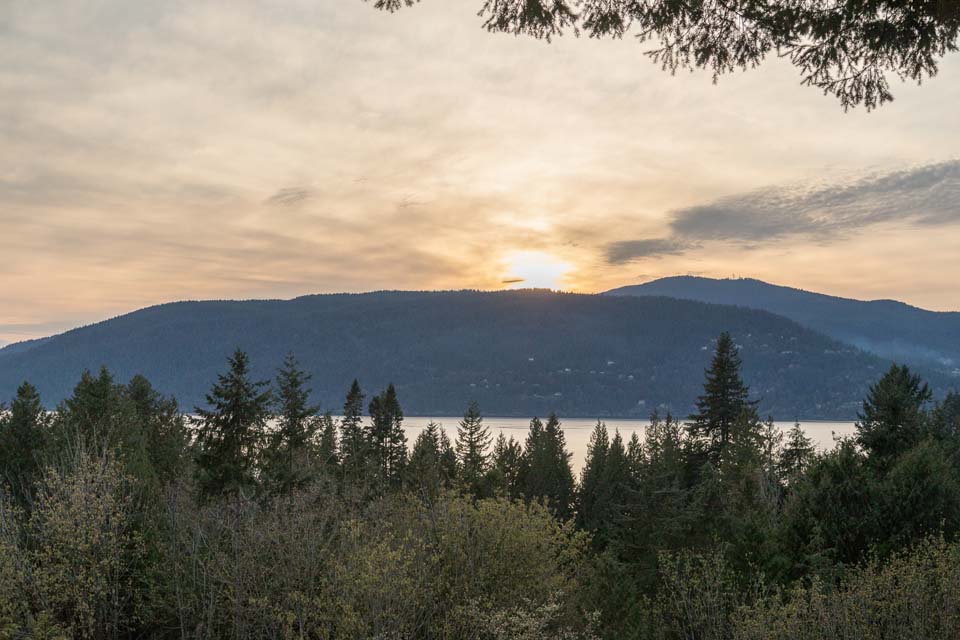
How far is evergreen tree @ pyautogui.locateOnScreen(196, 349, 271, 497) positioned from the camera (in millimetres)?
28188

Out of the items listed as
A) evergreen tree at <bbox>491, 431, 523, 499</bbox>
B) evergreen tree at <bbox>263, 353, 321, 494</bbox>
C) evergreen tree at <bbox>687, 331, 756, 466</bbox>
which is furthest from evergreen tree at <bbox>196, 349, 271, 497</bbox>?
evergreen tree at <bbox>491, 431, 523, 499</bbox>

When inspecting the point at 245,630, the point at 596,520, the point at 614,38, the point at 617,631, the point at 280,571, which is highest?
the point at 614,38

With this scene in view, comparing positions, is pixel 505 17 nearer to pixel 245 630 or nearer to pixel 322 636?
pixel 322 636

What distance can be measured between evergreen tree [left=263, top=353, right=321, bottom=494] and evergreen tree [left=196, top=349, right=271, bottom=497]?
0.79 metres

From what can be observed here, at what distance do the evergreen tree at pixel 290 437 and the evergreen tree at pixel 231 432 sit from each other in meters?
0.79

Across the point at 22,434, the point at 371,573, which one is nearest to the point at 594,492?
the point at 22,434

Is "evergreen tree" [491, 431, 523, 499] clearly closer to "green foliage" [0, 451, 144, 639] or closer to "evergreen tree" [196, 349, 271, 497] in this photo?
"evergreen tree" [196, 349, 271, 497]

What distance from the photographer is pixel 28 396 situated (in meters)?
33.8

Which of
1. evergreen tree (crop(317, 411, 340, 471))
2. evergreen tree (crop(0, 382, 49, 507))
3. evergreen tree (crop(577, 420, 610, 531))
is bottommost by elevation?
evergreen tree (crop(577, 420, 610, 531))

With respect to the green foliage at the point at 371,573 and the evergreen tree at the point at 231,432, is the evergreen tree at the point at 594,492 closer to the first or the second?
the evergreen tree at the point at 231,432

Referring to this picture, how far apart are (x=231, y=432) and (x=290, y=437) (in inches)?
269

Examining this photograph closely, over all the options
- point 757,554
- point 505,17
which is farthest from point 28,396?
point 505,17

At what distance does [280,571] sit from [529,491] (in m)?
50.7

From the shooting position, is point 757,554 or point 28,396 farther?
point 28,396
